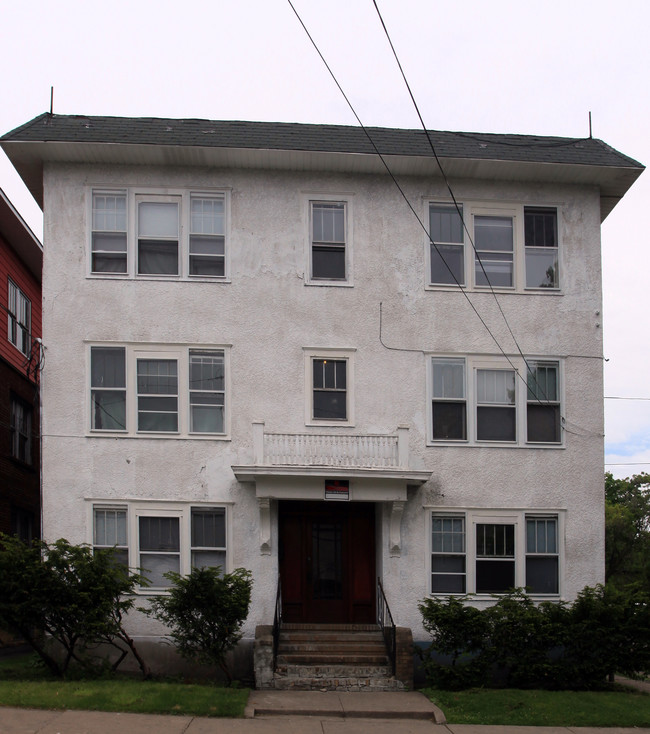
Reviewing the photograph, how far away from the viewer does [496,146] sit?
1783 cm

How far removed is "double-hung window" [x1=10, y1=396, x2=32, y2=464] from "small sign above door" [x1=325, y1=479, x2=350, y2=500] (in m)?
10.2

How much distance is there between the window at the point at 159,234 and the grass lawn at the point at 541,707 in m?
8.68


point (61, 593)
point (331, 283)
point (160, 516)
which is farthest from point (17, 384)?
point (61, 593)

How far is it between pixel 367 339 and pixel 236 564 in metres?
4.86

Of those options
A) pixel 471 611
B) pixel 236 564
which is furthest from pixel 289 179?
pixel 471 611

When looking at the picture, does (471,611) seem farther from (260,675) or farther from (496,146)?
(496,146)

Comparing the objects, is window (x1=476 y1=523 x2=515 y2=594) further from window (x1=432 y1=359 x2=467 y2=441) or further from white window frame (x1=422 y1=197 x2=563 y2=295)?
white window frame (x1=422 y1=197 x2=563 y2=295)

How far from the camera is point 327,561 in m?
17.3

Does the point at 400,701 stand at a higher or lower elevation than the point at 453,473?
lower

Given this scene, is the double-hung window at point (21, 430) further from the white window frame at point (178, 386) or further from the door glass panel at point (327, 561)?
the door glass panel at point (327, 561)

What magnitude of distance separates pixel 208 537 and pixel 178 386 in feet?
9.36

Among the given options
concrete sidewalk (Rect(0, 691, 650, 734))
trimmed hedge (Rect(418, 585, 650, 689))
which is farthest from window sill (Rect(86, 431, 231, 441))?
trimmed hedge (Rect(418, 585, 650, 689))

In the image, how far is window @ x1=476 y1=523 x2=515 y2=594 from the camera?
17.0 metres

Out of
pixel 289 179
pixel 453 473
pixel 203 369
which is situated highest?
pixel 289 179
